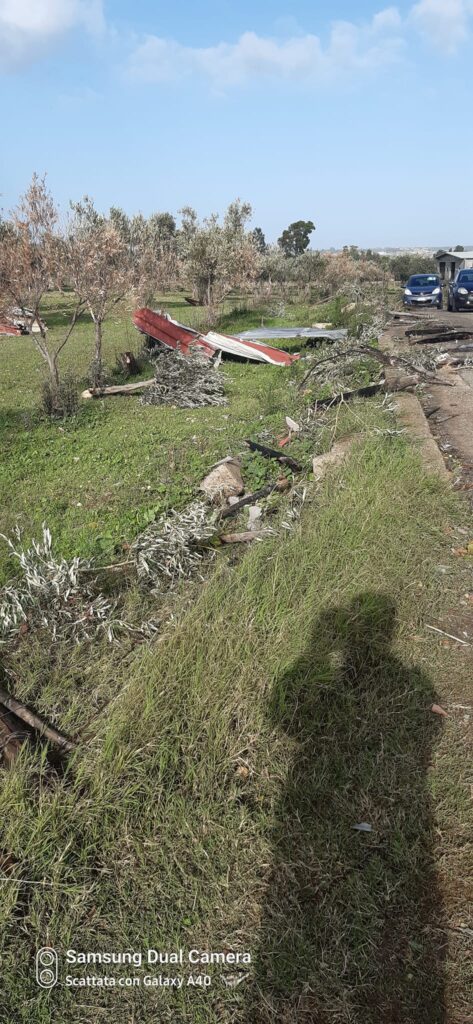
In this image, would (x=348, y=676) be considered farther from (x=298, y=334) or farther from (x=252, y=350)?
(x=298, y=334)

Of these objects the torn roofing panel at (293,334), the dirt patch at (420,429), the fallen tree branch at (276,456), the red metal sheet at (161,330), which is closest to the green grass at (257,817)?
the dirt patch at (420,429)

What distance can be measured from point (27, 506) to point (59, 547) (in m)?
1.12

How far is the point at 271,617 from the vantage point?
9.43 ft

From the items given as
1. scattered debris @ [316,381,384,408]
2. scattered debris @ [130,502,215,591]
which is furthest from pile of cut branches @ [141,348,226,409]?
scattered debris @ [130,502,215,591]

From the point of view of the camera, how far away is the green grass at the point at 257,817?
1.66m

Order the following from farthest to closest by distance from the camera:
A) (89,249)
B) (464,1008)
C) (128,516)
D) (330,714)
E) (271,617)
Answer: (89,249) → (128,516) → (271,617) → (330,714) → (464,1008)

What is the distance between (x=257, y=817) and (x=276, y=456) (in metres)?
4.07

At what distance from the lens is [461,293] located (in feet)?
63.6

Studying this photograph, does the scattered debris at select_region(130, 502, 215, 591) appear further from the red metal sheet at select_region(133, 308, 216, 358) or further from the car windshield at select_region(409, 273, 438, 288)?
the car windshield at select_region(409, 273, 438, 288)

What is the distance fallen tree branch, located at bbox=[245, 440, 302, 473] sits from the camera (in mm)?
5527

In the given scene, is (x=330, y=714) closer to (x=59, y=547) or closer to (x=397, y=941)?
(x=397, y=941)

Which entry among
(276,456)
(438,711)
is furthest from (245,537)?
(438,711)

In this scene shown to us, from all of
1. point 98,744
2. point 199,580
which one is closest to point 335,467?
point 199,580

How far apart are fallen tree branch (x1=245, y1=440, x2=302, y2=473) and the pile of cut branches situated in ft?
11.2
